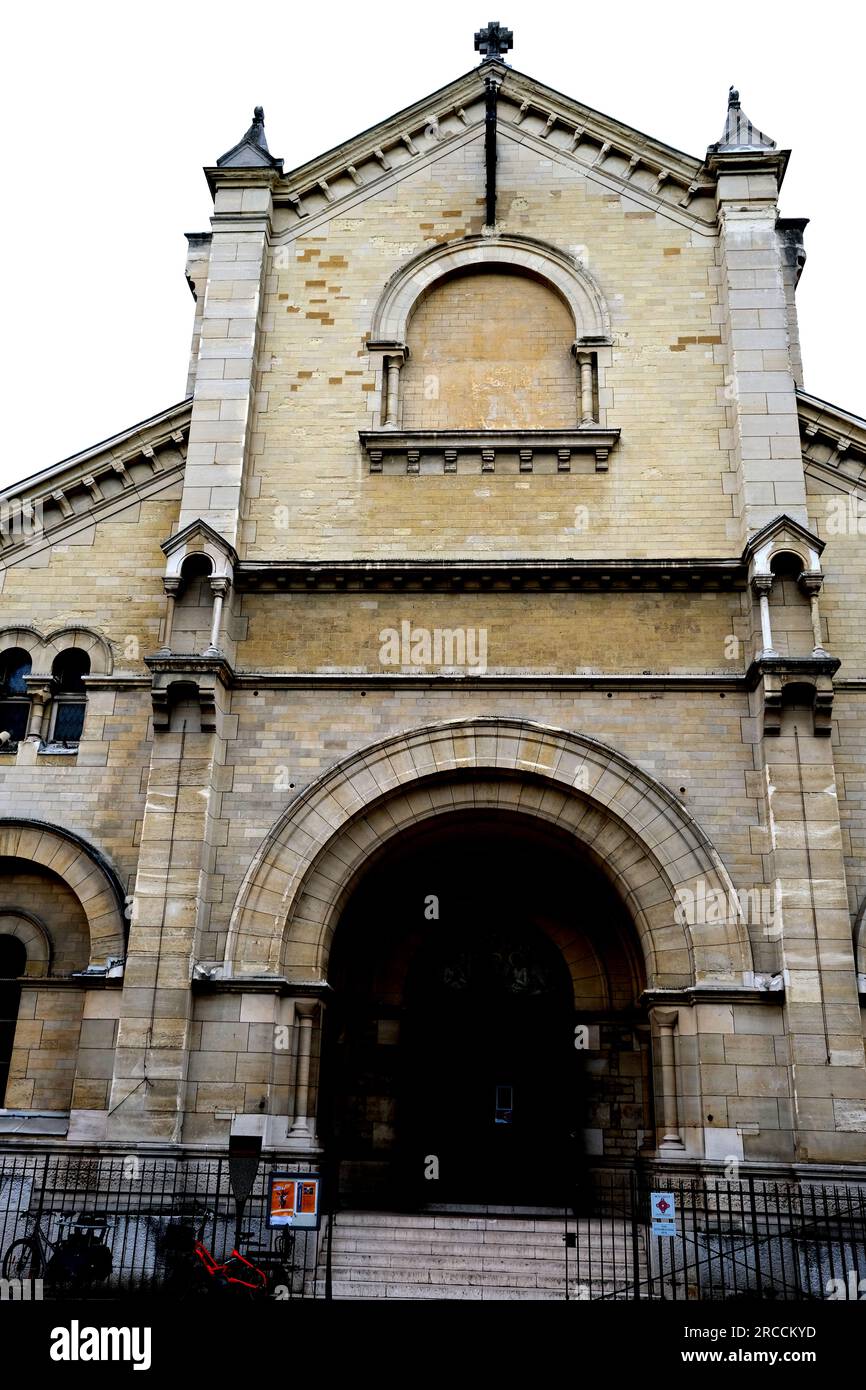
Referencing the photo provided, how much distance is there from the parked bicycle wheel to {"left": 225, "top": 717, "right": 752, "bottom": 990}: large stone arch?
13.4ft

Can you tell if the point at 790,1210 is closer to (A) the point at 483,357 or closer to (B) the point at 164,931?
(B) the point at 164,931

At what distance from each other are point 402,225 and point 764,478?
811 centimetres

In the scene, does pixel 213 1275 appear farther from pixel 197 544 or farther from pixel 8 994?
pixel 197 544

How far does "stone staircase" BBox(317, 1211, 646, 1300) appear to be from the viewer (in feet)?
46.1

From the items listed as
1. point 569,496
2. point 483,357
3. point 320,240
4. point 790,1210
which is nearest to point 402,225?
point 320,240

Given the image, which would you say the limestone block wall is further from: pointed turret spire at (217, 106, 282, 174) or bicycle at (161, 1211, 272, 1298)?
pointed turret spire at (217, 106, 282, 174)

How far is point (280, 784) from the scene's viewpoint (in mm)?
17438

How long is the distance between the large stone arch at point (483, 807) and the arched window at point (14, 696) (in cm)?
484

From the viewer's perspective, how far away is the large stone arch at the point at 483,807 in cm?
1648

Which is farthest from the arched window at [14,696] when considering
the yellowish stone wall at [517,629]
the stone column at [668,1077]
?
the stone column at [668,1077]

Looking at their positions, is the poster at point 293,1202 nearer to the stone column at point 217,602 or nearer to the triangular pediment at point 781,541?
the stone column at point 217,602

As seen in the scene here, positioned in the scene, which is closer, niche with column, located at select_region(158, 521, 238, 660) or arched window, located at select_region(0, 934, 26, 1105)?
arched window, located at select_region(0, 934, 26, 1105)

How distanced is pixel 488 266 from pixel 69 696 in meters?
10.3

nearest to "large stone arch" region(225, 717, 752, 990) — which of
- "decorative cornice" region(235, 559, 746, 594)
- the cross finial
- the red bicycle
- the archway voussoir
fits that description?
"decorative cornice" region(235, 559, 746, 594)
